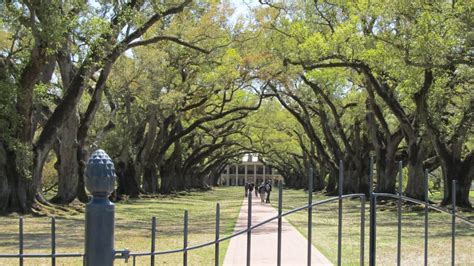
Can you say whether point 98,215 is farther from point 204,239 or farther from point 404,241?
point 404,241

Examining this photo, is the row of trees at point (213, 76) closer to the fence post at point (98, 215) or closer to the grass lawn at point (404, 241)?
the grass lawn at point (404, 241)

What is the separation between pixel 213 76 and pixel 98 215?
30.5 m

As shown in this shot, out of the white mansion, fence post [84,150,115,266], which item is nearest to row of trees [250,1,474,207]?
fence post [84,150,115,266]

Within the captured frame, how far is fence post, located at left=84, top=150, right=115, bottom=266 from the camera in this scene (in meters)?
3.91

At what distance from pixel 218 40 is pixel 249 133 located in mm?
34059

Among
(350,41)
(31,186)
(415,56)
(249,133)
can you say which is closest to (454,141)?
(350,41)

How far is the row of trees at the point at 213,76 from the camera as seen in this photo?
19.8 metres

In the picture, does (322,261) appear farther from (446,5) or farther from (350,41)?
(350,41)

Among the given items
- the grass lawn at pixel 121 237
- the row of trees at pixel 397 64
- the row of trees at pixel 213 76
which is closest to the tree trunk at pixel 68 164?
the row of trees at pixel 213 76

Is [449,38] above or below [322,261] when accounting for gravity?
above

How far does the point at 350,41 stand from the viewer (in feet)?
80.1

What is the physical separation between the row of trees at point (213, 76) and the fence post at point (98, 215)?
14.0 metres

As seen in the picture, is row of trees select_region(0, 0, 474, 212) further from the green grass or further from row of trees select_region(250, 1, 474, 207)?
the green grass

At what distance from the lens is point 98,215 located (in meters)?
3.92
